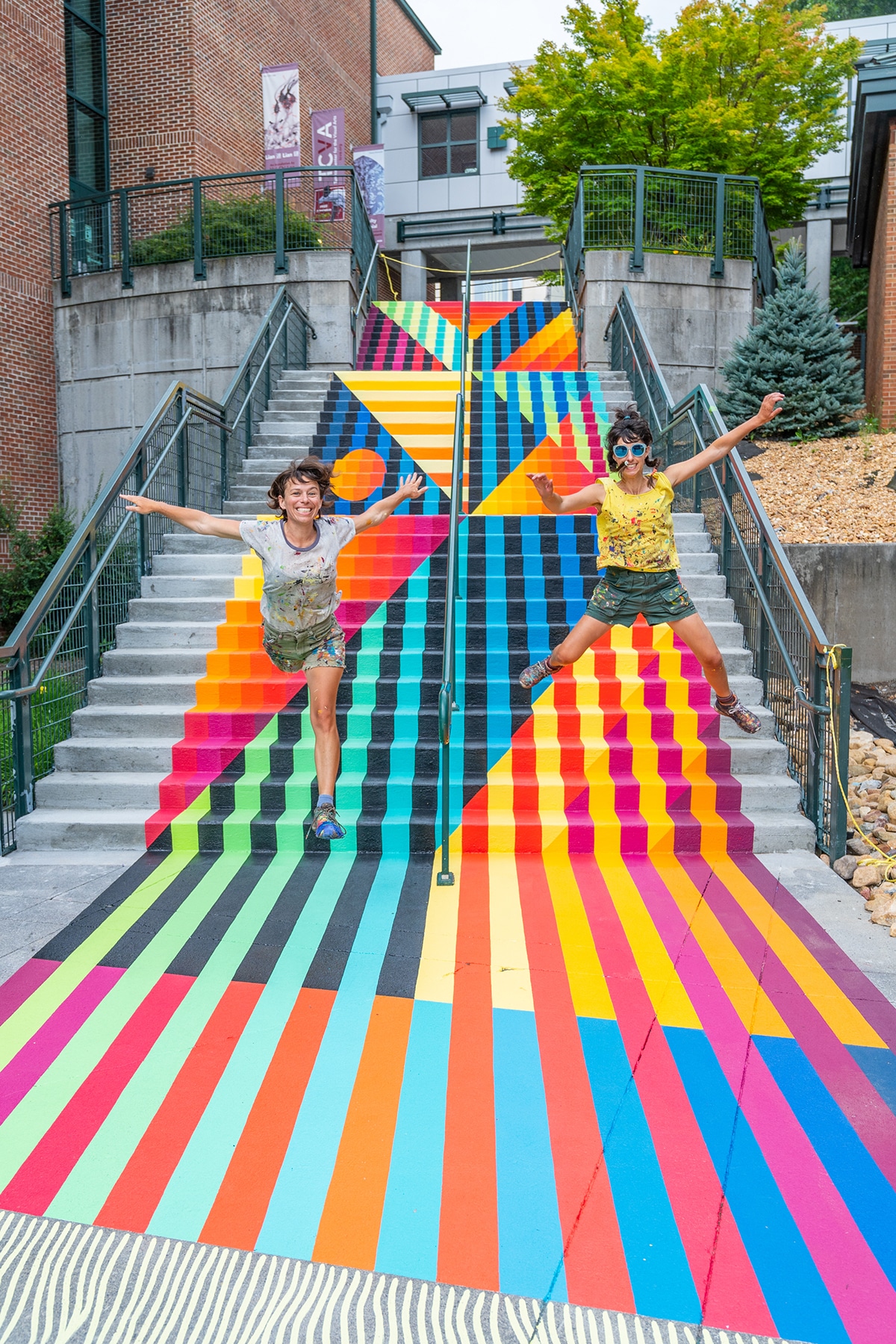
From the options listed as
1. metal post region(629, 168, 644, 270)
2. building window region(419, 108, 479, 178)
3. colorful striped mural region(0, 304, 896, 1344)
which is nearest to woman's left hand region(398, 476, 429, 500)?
colorful striped mural region(0, 304, 896, 1344)

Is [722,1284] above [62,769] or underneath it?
underneath

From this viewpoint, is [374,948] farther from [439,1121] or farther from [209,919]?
[439,1121]

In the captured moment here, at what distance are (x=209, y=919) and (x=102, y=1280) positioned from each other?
2.14 metres

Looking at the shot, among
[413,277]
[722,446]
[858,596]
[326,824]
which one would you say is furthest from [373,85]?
[326,824]

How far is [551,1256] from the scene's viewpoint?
2461 mm

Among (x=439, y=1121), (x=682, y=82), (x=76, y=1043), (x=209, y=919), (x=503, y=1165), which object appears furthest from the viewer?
(x=682, y=82)

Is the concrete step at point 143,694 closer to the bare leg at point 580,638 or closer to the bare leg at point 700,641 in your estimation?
the bare leg at point 580,638

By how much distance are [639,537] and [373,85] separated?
26.9 meters

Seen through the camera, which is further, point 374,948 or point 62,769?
point 62,769

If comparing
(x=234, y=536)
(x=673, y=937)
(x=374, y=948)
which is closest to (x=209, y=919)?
(x=374, y=948)

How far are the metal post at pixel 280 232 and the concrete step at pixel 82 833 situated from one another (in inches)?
364

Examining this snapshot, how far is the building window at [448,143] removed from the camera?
88.6 ft

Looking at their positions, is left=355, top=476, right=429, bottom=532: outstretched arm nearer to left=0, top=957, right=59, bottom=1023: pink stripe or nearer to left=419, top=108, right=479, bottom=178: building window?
left=0, top=957, right=59, bottom=1023: pink stripe

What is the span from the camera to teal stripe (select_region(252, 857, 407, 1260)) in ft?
8.43
